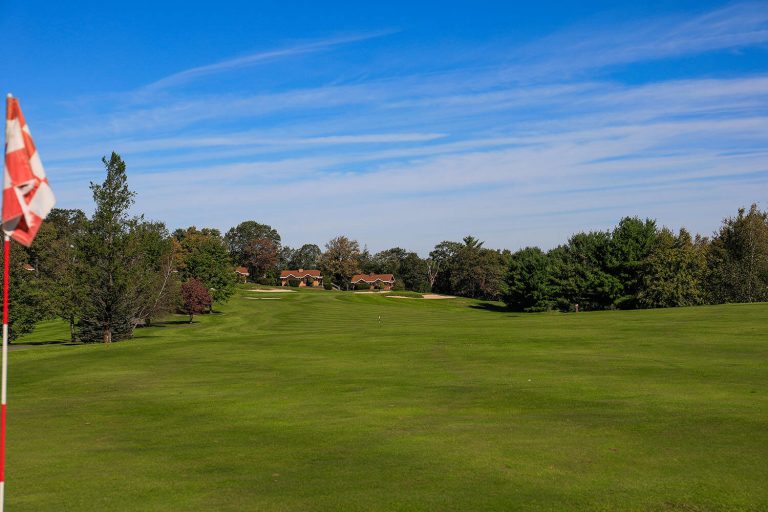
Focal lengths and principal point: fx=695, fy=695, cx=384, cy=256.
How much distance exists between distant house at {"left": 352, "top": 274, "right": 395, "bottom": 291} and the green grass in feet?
485

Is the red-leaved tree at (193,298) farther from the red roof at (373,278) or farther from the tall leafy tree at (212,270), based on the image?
the red roof at (373,278)

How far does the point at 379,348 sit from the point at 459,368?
938cm

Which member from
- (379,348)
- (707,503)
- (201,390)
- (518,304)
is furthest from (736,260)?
(707,503)

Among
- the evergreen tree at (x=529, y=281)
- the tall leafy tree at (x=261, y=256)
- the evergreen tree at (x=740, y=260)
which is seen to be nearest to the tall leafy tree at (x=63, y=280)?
the evergreen tree at (x=529, y=281)

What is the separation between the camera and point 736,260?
315ft

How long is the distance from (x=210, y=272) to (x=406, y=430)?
81.1 meters

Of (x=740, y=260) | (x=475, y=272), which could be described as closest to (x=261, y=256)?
(x=475, y=272)

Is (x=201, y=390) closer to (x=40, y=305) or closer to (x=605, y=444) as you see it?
(x=605, y=444)

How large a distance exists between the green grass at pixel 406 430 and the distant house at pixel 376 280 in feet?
485

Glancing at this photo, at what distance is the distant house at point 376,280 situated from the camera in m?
183

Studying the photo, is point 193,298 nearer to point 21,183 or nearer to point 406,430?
point 406,430

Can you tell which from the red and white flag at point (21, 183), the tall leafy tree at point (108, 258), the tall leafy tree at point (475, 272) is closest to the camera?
the red and white flag at point (21, 183)

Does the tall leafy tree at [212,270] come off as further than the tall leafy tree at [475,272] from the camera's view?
No

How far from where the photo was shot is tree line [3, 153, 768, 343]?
175ft
